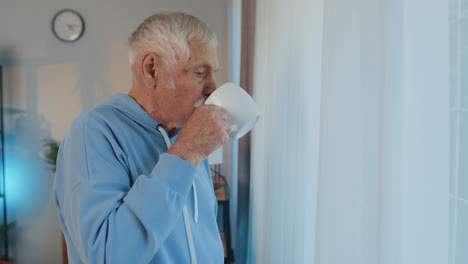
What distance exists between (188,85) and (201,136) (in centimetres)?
15

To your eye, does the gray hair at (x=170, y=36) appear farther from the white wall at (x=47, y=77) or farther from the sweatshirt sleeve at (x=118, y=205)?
the white wall at (x=47, y=77)

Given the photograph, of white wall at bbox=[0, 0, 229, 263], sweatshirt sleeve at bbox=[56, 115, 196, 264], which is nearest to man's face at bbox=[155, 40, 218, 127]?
sweatshirt sleeve at bbox=[56, 115, 196, 264]

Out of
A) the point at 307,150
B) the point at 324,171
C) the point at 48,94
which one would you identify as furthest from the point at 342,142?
the point at 48,94

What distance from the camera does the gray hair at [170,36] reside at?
71cm

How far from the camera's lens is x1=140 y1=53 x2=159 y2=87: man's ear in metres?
0.73

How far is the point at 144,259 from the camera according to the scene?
1.92 ft

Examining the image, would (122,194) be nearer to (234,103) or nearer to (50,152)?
(234,103)

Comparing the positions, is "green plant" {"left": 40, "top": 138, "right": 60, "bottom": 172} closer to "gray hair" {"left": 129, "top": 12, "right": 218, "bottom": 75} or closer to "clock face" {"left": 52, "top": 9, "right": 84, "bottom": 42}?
"clock face" {"left": 52, "top": 9, "right": 84, "bottom": 42}

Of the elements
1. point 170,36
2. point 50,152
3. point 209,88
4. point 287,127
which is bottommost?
point 50,152

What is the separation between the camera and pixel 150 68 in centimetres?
74

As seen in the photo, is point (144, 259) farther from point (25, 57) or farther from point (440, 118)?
point (25, 57)

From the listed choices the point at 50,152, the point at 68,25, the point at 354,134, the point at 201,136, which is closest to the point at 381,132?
the point at 354,134

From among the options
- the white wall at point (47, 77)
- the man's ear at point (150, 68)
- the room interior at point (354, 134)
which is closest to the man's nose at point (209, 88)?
the man's ear at point (150, 68)

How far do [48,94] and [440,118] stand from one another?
3202 mm
